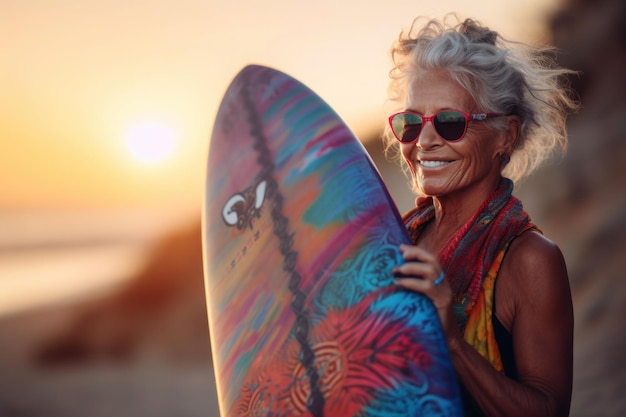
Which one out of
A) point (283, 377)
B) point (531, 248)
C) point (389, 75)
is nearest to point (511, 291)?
point (531, 248)

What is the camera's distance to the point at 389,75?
204 cm

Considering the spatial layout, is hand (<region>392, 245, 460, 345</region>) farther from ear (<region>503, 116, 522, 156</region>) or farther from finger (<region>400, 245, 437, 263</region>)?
ear (<region>503, 116, 522, 156</region>)

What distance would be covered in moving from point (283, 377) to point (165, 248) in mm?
12831

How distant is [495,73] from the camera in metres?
1.81

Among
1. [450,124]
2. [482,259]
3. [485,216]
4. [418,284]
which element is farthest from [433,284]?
[450,124]

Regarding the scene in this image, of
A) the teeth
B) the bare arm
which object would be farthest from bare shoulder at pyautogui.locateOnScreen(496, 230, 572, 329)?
the teeth

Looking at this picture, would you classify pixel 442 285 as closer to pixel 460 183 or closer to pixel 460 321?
pixel 460 321

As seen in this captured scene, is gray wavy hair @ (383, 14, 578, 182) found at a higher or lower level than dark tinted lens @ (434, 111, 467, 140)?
higher

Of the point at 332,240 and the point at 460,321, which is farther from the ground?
the point at 332,240

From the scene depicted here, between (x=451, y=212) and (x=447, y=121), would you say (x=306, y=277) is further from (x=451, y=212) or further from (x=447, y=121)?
(x=447, y=121)

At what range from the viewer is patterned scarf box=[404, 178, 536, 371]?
1654 millimetres

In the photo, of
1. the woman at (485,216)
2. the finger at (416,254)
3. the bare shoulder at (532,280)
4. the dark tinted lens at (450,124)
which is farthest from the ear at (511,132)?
the finger at (416,254)

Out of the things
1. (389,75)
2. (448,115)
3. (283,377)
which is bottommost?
(283,377)

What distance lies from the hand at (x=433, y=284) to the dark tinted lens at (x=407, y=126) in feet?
1.15
